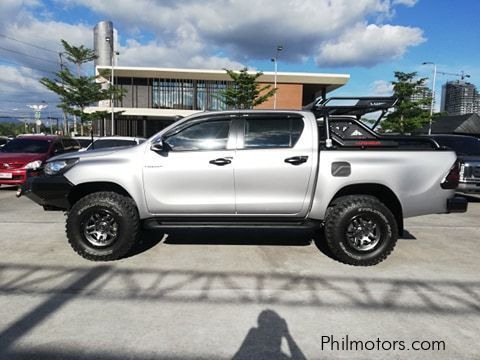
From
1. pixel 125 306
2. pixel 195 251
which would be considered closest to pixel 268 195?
pixel 195 251

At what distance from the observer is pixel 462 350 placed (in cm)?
309

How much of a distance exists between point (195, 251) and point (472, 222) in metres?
5.74

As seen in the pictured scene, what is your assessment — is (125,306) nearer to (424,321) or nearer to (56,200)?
(56,200)

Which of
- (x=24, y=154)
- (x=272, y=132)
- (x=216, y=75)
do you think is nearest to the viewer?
(x=272, y=132)

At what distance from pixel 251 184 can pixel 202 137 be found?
0.86 metres


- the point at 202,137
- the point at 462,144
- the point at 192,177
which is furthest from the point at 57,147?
the point at 462,144

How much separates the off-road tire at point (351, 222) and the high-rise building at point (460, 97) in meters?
→ 73.8

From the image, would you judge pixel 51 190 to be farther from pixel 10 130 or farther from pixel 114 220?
pixel 10 130

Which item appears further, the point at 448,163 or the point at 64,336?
the point at 448,163

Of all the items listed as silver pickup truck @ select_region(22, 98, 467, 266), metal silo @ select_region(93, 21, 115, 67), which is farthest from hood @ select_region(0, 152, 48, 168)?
metal silo @ select_region(93, 21, 115, 67)

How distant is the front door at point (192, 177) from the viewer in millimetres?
5000

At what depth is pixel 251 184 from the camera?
5016mm

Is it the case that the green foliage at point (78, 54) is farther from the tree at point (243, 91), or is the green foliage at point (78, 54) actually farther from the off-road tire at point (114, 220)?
the off-road tire at point (114, 220)

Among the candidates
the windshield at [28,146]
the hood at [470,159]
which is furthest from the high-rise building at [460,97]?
the windshield at [28,146]
